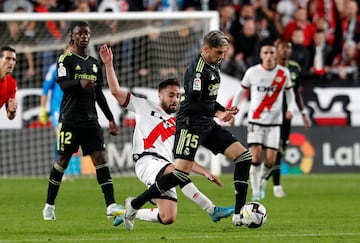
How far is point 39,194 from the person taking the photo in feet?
53.4

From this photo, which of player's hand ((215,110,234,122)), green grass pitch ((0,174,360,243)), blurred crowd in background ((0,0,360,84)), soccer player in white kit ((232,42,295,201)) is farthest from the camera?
blurred crowd in background ((0,0,360,84))

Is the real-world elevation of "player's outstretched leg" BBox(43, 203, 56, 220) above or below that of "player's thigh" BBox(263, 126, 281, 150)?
below

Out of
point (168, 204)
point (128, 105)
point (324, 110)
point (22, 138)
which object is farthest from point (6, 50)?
point (324, 110)

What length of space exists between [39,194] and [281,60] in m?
4.22

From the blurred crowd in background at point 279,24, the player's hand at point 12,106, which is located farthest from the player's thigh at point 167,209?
the blurred crowd in background at point 279,24

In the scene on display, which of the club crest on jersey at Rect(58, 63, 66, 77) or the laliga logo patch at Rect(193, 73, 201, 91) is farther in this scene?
the club crest on jersey at Rect(58, 63, 66, 77)

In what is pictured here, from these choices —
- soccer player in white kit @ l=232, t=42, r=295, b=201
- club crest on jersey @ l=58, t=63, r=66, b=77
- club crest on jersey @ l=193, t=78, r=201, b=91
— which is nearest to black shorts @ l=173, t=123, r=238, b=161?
club crest on jersey @ l=193, t=78, r=201, b=91

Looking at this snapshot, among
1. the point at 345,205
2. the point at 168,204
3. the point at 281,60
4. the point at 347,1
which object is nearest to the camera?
the point at 168,204

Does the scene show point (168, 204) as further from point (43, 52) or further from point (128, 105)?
point (43, 52)

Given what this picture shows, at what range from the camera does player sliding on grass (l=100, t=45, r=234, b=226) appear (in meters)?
10.8

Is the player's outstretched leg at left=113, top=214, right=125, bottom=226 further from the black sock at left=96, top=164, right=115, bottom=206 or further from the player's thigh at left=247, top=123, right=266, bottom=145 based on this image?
the player's thigh at left=247, top=123, right=266, bottom=145

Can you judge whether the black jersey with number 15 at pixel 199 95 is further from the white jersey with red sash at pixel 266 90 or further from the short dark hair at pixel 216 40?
the white jersey with red sash at pixel 266 90

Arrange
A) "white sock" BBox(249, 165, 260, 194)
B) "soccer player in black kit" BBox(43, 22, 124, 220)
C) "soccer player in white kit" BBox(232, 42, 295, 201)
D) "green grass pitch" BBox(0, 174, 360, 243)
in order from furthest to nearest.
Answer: "soccer player in white kit" BBox(232, 42, 295, 201) → "white sock" BBox(249, 165, 260, 194) → "soccer player in black kit" BBox(43, 22, 124, 220) → "green grass pitch" BBox(0, 174, 360, 243)

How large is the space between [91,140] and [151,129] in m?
1.27
